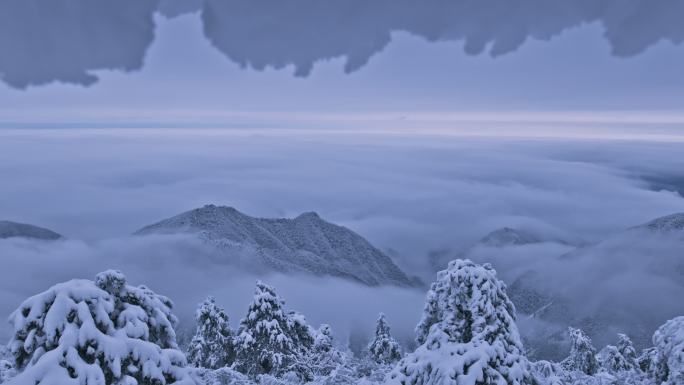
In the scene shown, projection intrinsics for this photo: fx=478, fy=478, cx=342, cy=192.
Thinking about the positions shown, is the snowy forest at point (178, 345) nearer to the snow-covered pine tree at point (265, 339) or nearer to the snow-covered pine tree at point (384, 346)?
the snow-covered pine tree at point (265, 339)

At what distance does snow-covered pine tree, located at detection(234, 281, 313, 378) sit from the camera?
28328mm

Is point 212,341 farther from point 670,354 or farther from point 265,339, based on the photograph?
point 670,354

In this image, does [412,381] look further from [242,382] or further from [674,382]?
[674,382]

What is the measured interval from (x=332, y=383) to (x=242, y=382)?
2.29 meters

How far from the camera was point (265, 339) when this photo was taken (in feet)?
96.1

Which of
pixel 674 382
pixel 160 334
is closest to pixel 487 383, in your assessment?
pixel 674 382

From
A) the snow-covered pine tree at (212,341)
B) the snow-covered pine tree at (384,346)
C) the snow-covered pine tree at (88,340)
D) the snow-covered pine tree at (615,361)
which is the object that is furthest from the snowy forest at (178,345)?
the snow-covered pine tree at (384,346)

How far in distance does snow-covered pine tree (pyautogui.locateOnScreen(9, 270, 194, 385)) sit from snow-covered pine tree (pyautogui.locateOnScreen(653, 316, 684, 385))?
983 centimetres

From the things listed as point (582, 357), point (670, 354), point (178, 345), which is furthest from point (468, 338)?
point (582, 357)

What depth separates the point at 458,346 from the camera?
878 centimetres

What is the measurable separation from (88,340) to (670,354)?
38.2 ft

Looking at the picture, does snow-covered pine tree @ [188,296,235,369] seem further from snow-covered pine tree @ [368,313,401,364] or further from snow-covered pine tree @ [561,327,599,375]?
snow-covered pine tree @ [561,327,599,375]

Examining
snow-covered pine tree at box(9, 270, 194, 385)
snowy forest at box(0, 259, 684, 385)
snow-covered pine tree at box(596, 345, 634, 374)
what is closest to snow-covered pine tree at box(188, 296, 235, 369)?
snowy forest at box(0, 259, 684, 385)

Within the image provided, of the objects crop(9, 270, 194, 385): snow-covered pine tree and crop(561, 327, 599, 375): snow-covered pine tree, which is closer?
crop(9, 270, 194, 385): snow-covered pine tree
